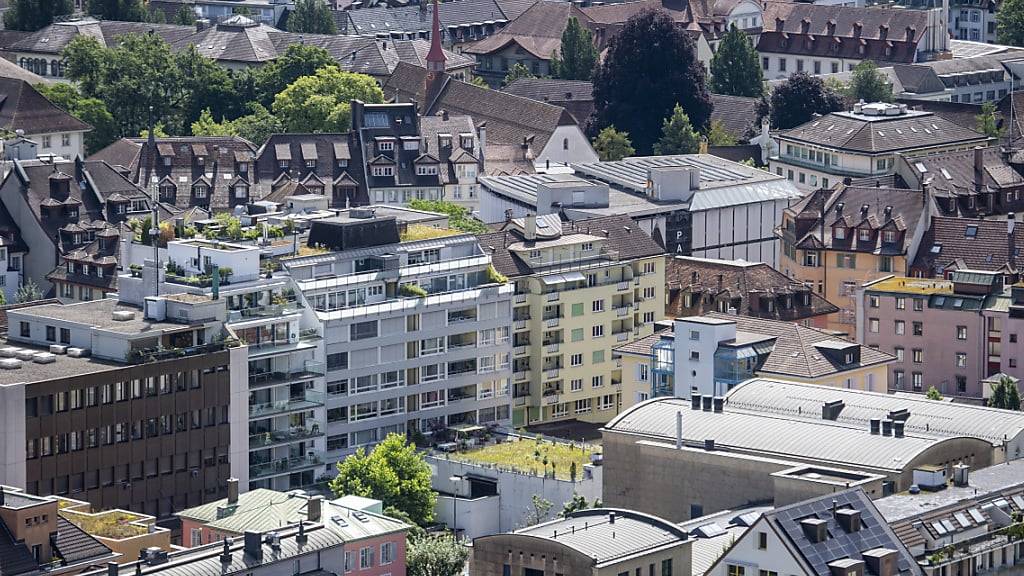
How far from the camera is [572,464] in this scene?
17025 cm

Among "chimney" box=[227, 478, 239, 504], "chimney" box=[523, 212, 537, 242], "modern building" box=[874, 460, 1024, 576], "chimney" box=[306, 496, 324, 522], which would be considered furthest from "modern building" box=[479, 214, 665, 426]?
"modern building" box=[874, 460, 1024, 576]

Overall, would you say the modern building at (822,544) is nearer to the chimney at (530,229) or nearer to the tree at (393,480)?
the tree at (393,480)

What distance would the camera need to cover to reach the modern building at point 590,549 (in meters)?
136

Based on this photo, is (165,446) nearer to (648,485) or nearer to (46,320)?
(46,320)

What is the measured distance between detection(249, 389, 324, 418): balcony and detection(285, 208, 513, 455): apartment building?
0.86m

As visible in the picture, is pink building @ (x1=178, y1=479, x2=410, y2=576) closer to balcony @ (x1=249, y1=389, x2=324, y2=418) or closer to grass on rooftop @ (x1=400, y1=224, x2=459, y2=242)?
balcony @ (x1=249, y1=389, x2=324, y2=418)

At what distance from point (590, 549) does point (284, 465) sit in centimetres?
3736

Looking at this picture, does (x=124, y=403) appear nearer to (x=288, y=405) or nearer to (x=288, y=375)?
(x=288, y=405)

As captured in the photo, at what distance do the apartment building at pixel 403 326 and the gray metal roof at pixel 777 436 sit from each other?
71.4ft

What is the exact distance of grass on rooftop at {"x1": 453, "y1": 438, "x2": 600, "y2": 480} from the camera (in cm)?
17088

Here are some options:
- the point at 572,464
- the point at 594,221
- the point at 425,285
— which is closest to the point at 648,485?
the point at 572,464

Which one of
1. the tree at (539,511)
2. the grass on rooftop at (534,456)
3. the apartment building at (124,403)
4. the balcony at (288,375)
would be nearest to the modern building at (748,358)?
the grass on rooftop at (534,456)

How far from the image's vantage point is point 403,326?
17838 cm

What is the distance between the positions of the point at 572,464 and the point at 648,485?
17.7 metres
